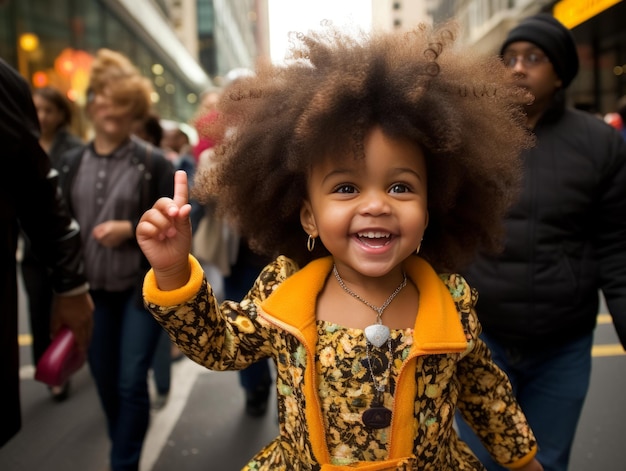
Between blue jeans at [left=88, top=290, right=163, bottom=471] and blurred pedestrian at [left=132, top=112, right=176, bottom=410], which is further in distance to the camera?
blurred pedestrian at [left=132, top=112, right=176, bottom=410]

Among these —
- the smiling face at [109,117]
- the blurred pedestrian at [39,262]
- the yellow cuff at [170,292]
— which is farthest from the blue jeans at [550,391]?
the blurred pedestrian at [39,262]

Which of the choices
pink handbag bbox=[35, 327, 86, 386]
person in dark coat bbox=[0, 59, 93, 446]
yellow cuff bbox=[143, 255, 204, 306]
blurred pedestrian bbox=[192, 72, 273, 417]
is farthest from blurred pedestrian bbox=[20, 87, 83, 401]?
yellow cuff bbox=[143, 255, 204, 306]

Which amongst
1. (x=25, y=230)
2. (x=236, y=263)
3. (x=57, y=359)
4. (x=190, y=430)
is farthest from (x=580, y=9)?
(x=57, y=359)

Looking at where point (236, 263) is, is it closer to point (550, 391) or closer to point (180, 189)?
point (550, 391)

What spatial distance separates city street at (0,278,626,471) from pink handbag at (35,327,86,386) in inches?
44.2

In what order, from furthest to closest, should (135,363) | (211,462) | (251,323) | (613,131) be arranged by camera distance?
(211,462) < (135,363) < (613,131) < (251,323)

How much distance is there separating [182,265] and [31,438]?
9.93 ft

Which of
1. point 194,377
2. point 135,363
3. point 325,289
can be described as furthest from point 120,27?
point 325,289

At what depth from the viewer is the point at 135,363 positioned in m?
2.99

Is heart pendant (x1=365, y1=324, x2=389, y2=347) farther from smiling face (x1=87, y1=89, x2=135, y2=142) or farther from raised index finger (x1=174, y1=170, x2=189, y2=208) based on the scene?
smiling face (x1=87, y1=89, x2=135, y2=142)

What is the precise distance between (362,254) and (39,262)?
124 inches

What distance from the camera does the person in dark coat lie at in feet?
6.05

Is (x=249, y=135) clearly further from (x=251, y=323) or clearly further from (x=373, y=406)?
(x=373, y=406)

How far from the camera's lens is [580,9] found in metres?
6.91
